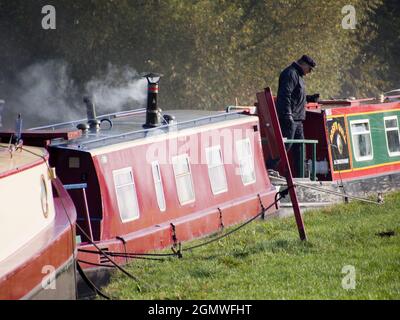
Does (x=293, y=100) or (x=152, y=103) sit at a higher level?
(x=293, y=100)

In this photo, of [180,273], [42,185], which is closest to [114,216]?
[180,273]

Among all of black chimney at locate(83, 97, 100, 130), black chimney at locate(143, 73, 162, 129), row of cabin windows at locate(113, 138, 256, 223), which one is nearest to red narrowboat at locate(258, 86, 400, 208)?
row of cabin windows at locate(113, 138, 256, 223)

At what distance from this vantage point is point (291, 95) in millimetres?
16203

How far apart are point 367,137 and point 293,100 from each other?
200 centimetres

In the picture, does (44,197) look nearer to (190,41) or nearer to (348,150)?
(348,150)

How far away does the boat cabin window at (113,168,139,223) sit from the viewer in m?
12.8

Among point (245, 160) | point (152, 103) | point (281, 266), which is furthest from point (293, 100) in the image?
point (281, 266)

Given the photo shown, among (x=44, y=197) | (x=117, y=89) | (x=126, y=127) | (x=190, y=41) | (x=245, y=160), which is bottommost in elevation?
(x=44, y=197)

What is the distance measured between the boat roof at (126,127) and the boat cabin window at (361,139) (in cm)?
215

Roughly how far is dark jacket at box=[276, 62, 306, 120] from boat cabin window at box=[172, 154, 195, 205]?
255 cm

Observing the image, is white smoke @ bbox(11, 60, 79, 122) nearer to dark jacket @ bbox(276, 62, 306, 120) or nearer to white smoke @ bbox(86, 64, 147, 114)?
white smoke @ bbox(86, 64, 147, 114)

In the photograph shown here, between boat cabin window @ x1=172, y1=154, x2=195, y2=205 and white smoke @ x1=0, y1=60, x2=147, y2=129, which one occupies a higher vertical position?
white smoke @ x1=0, y1=60, x2=147, y2=129

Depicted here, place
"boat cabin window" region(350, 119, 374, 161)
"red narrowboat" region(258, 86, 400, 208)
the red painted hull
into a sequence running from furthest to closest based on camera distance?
"boat cabin window" region(350, 119, 374, 161) < "red narrowboat" region(258, 86, 400, 208) < the red painted hull
